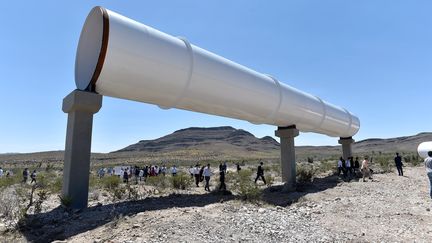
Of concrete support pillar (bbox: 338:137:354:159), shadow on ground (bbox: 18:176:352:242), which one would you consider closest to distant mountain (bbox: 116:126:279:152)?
concrete support pillar (bbox: 338:137:354:159)

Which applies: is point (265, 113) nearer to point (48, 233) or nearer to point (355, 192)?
point (355, 192)

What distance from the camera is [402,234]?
27.2ft

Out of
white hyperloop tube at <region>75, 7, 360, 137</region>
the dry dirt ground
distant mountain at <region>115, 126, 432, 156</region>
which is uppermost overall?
distant mountain at <region>115, 126, 432, 156</region>

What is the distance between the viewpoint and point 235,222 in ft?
25.1

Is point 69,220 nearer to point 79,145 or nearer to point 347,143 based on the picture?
point 79,145

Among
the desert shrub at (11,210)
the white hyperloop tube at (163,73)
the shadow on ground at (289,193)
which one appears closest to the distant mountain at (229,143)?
the shadow on ground at (289,193)

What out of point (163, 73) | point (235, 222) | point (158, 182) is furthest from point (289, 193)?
point (163, 73)

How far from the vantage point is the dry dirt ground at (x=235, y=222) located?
6.81m

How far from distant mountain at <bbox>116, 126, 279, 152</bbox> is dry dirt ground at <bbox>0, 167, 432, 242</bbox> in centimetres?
12029

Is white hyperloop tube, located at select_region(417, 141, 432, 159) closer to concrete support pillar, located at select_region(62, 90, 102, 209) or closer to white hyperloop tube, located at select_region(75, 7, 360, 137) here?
white hyperloop tube, located at select_region(75, 7, 360, 137)

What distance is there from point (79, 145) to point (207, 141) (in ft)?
454

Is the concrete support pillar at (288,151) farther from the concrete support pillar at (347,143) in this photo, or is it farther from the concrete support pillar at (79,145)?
the concrete support pillar at (79,145)

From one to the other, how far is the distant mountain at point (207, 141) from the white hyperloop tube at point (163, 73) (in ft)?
387

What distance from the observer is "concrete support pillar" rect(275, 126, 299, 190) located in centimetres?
1614
